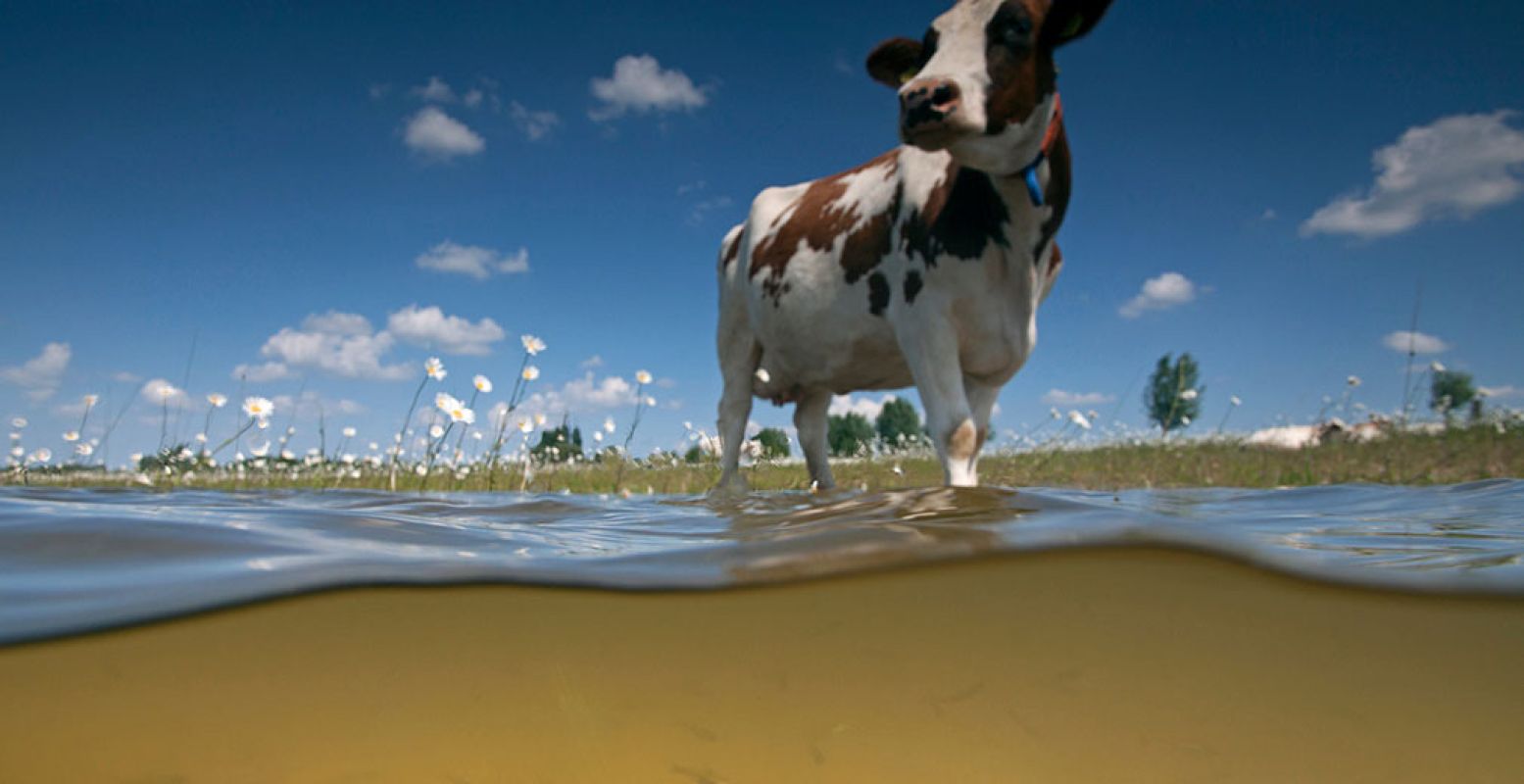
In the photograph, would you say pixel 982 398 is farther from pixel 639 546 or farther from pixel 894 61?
pixel 639 546

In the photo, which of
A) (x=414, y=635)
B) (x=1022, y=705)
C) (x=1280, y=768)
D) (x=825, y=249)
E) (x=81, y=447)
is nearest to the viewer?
(x=1280, y=768)

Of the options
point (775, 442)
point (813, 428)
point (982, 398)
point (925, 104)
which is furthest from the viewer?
point (775, 442)

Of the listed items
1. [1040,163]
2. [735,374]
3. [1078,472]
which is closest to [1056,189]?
[1040,163]

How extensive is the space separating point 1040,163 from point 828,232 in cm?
167

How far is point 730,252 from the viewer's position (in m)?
7.93

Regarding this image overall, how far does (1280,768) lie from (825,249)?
17.2ft

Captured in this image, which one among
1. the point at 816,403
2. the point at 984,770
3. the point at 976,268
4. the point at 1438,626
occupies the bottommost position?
the point at 984,770

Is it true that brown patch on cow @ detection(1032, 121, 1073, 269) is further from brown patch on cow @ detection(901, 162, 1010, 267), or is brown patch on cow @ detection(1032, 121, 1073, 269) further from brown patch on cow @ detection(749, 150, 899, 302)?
brown patch on cow @ detection(749, 150, 899, 302)

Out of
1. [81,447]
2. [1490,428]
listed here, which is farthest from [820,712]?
[1490,428]

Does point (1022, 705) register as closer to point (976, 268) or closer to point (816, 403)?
point (976, 268)

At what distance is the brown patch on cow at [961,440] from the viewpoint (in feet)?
16.5

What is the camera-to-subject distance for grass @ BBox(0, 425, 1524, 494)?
771cm

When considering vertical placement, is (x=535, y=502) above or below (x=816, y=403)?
below

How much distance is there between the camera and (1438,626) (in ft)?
5.29
